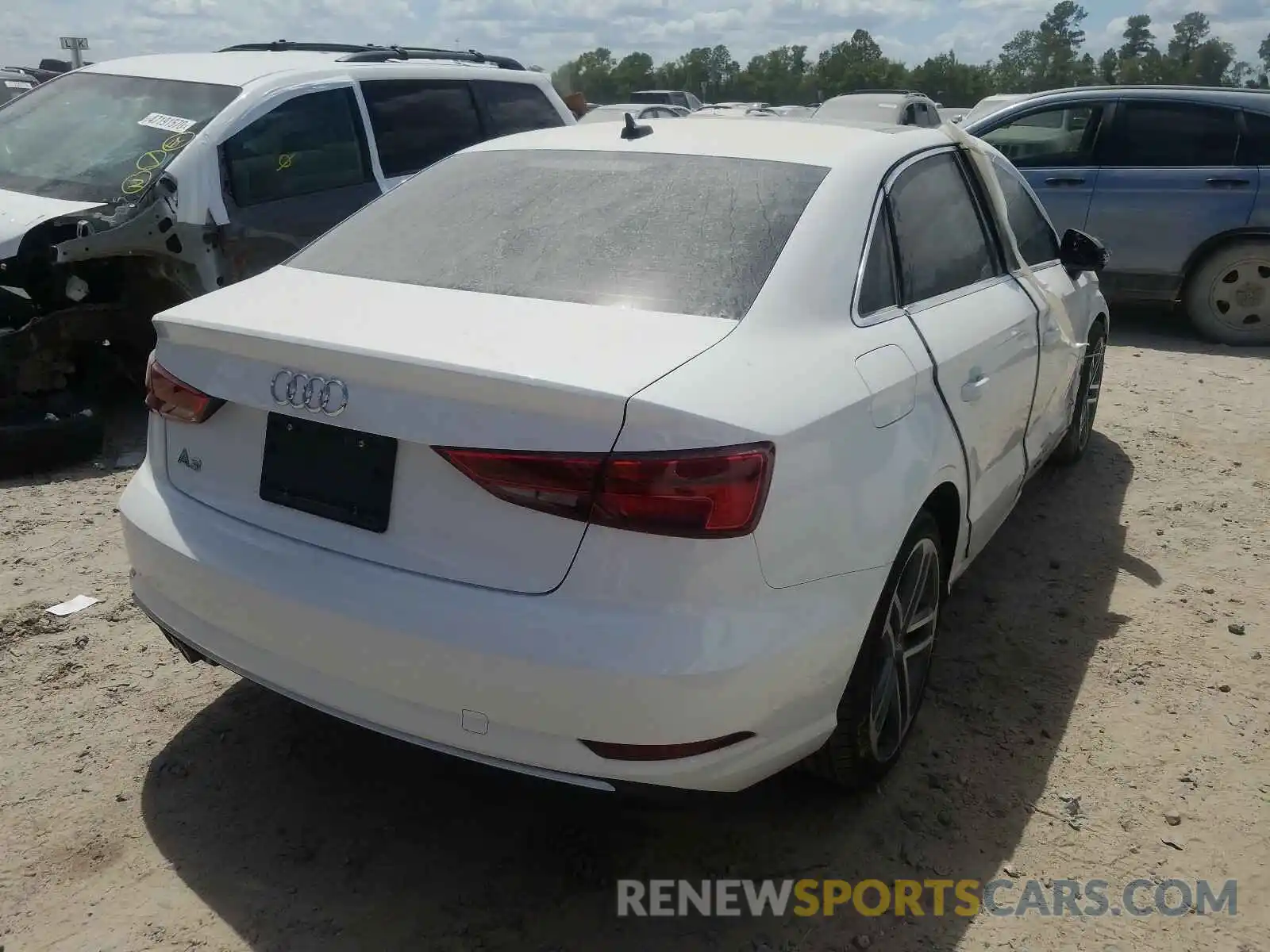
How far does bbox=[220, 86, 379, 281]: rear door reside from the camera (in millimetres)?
5375

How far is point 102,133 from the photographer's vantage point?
571cm

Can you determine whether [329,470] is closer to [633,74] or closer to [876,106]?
[876,106]

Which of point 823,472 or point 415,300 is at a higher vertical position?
point 415,300

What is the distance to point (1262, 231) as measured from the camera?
315 inches

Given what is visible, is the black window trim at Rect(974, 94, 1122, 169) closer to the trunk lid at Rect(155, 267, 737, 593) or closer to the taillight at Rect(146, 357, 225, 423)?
the trunk lid at Rect(155, 267, 737, 593)

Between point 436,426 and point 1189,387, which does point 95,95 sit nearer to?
point 436,426

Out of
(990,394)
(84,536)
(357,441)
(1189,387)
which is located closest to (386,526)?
(357,441)

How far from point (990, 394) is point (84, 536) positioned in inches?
137

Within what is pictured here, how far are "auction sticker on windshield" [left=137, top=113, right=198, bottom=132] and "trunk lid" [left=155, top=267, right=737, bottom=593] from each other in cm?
339

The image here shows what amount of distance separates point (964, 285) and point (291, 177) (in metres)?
3.77

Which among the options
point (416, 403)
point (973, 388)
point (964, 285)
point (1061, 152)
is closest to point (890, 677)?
point (973, 388)

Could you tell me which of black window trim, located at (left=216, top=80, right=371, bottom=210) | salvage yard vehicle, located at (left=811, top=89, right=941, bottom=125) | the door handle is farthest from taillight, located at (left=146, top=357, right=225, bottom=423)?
salvage yard vehicle, located at (left=811, top=89, right=941, bottom=125)

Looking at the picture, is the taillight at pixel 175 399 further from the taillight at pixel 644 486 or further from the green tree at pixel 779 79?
the green tree at pixel 779 79

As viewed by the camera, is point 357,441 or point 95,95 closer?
point 357,441
